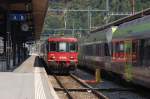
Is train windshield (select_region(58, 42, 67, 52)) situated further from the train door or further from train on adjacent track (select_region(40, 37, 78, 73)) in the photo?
the train door

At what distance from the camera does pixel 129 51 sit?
19781 millimetres

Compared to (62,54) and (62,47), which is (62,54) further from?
(62,47)

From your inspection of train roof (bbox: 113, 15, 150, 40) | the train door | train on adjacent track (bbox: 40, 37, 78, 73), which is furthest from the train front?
the train door

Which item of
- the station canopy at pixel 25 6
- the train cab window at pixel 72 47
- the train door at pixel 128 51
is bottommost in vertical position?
the train door at pixel 128 51

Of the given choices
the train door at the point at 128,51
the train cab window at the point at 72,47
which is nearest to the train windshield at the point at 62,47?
the train cab window at the point at 72,47

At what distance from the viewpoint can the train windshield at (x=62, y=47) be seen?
3491 cm

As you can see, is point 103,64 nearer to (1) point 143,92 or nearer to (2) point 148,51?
(1) point 143,92

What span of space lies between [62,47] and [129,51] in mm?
15550

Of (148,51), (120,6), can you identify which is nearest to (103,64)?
(148,51)

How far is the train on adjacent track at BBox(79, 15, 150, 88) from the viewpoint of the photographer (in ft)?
56.3

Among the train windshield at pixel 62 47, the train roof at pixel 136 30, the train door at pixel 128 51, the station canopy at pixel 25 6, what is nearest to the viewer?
the train roof at pixel 136 30

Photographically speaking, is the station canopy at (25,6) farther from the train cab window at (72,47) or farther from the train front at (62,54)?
the train cab window at (72,47)

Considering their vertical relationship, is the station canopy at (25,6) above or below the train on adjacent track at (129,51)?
above

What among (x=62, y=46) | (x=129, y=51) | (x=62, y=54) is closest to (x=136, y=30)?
(x=129, y=51)
